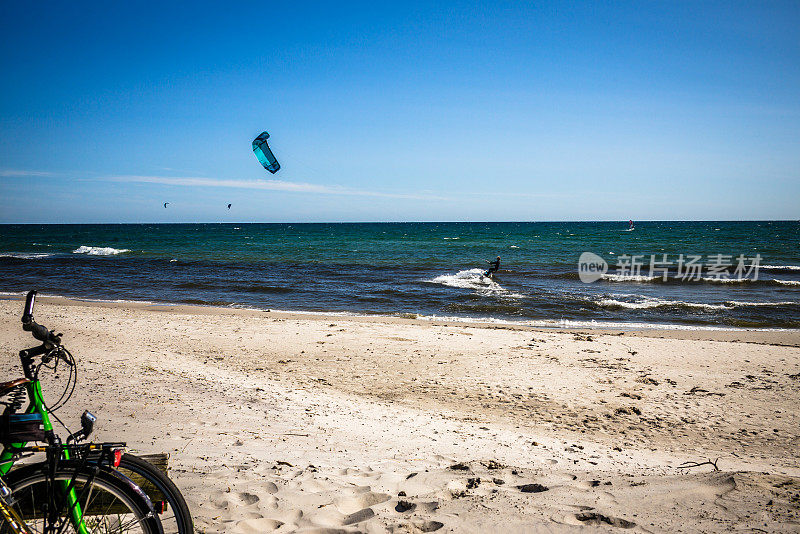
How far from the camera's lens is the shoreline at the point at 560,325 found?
12781 mm

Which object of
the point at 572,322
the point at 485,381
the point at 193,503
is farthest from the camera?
the point at 572,322

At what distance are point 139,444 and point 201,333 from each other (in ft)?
23.3

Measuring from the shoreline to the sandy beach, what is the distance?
25.9 inches

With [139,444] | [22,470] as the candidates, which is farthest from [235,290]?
[22,470]

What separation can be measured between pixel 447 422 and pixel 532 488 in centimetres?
230

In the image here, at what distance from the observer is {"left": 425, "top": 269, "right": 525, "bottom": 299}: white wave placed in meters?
20.5

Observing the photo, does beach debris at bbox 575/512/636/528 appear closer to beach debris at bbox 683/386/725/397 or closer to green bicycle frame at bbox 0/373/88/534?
green bicycle frame at bbox 0/373/88/534

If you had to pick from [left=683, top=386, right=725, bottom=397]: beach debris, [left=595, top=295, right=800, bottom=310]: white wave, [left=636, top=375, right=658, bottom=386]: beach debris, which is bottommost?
[left=636, top=375, right=658, bottom=386]: beach debris

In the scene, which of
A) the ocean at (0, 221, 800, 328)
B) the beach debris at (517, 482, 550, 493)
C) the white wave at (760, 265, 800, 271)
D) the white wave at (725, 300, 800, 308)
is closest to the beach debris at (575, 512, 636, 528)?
the beach debris at (517, 482, 550, 493)

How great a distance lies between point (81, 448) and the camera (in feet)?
7.16

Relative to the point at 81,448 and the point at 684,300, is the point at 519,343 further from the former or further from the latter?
the point at 684,300

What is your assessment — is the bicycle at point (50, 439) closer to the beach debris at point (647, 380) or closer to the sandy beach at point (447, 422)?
the sandy beach at point (447, 422)

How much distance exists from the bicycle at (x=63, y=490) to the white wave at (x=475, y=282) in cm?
1801

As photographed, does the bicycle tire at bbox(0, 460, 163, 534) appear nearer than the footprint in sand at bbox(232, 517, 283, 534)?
Yes
